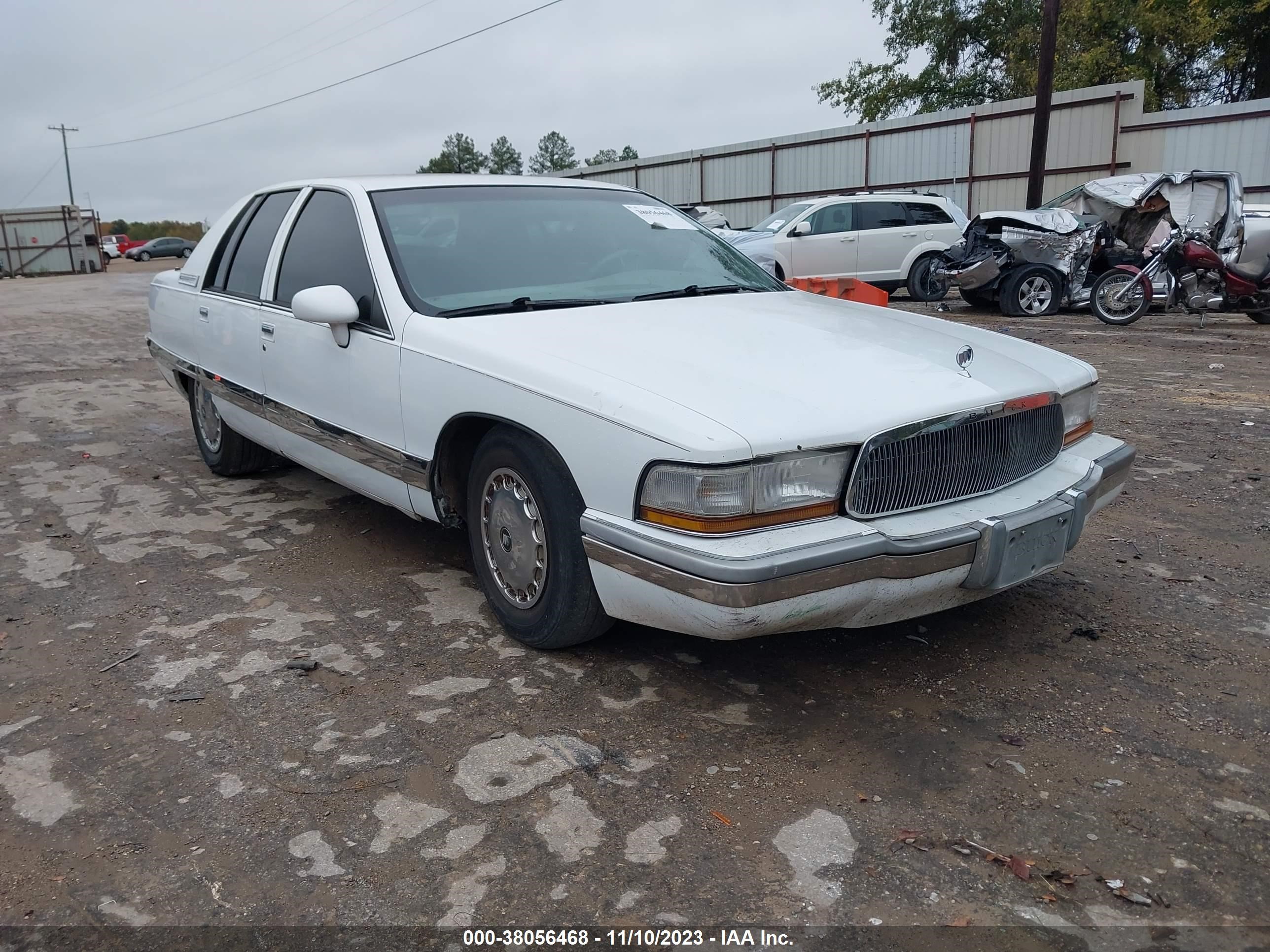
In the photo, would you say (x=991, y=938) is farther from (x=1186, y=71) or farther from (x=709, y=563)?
(x=1186, y=71)

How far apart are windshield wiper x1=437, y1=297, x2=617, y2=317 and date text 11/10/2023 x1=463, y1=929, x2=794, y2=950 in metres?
2.07

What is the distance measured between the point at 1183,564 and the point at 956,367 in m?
1.55

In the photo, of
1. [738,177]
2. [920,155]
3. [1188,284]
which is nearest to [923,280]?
[1188,284]

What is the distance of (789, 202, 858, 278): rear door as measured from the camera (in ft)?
50.0

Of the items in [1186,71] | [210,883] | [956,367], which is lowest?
[210,883]

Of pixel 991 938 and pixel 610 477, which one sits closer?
pixel 991 938

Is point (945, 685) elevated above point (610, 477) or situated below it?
below

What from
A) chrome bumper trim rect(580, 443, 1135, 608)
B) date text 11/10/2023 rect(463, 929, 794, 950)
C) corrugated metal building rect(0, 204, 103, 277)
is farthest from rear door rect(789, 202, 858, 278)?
corrugated metal building rect(0, 204, 103, 277)

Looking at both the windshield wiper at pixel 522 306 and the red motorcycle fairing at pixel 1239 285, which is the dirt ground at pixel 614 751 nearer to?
the windshield wiper at pixel 522 306

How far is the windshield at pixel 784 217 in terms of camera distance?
15.6 meters

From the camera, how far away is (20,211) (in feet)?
113

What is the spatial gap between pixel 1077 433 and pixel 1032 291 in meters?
9.93

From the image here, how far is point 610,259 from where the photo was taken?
13.3 feet

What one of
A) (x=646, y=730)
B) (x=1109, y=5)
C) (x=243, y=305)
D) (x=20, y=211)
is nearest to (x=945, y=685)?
(x=646, y=730)
